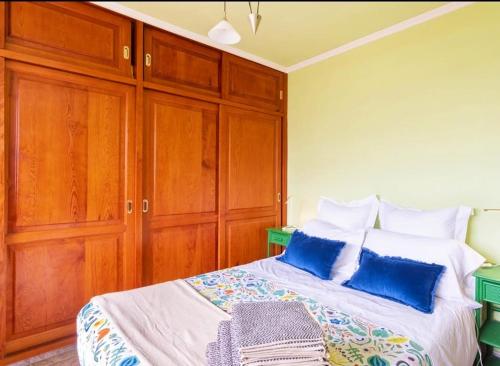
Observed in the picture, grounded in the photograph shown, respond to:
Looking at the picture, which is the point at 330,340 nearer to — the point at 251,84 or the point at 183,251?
the point at 183,251

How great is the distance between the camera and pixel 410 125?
239cm

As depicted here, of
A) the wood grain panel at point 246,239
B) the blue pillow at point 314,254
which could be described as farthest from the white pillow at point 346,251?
the wood grain panel at point 246,239

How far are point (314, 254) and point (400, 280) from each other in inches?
25.2

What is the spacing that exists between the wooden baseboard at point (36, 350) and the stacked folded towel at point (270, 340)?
1.64 metres

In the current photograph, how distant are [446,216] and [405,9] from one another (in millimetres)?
1914

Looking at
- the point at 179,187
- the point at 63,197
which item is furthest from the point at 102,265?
the point at 179,187

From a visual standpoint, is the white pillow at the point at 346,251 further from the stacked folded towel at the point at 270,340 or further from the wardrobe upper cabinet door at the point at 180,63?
the wardrobe upper cabinet door at the point at 180,63

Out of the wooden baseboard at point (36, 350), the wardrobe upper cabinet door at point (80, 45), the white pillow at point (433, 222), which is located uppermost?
the wardrobe upper cabinet door at point (80, 45)

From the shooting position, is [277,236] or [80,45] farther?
[277,236]

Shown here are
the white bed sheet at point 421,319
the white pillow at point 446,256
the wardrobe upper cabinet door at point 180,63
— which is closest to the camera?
the white bed sheet at point 421,319

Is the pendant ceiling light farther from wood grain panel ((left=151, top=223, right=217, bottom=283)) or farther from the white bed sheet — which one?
wood grain panel ((left=151, top=223, right=217, bottom=283))

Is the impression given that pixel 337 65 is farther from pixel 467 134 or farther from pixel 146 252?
pixel 146 252

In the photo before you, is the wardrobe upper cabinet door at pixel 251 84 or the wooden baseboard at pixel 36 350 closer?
the wooden baseboard at pixel 36 350

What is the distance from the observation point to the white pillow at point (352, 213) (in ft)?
8.17
